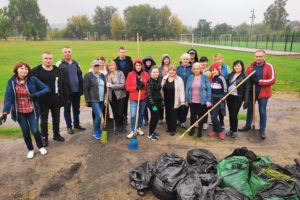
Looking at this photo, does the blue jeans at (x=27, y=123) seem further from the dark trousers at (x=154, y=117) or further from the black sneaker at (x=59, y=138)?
the dark trousers at (x=154, y=117)

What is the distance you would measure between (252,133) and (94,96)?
393 centimetres

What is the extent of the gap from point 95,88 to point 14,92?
1613 mm

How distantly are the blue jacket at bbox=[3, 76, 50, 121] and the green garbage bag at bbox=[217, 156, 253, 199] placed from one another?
3.53 metres

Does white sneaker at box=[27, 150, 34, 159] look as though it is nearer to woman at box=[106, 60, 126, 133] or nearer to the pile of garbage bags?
woman at box=[106, 60, 126, 133]

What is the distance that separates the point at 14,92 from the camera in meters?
4.45

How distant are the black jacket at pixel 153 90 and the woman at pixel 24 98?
6.88 feet

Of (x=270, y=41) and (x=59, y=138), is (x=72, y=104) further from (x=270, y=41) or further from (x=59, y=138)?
(x=270, y=41)

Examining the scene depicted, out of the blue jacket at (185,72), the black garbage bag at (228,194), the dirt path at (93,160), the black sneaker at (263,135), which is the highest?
the blue jacket at (185,72)

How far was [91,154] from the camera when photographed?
5059mm

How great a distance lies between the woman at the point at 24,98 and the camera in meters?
4.43

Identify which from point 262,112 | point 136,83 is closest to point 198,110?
point 262,112

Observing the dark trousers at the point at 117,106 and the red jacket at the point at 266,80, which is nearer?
the red jacket at the point at 266,80

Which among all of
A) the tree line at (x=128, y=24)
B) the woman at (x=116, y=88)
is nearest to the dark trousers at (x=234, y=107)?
the woman at (x=116, y=88)

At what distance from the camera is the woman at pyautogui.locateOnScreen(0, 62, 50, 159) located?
4426mm
